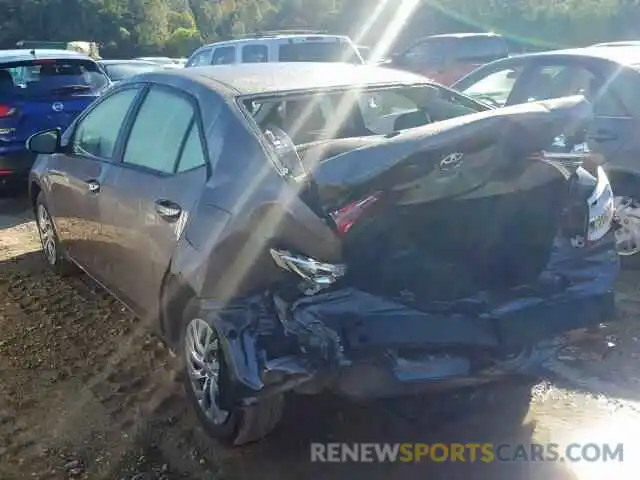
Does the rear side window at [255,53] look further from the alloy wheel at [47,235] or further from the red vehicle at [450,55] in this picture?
the alloy wheel at [47,235]

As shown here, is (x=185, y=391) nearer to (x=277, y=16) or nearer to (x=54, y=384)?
(x=54, y=384)

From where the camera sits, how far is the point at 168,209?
3.74 m

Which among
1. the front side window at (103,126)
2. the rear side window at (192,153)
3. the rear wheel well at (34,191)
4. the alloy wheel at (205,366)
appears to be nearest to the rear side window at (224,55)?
the rear wheel well at (34,191)

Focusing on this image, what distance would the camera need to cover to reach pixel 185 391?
3.93 metres

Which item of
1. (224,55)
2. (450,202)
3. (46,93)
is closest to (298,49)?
(224,55)

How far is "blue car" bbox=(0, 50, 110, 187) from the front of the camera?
880 cm

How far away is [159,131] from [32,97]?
562cm

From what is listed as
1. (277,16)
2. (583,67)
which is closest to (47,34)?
(277,16)

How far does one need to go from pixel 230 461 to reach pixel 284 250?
41.1 inches

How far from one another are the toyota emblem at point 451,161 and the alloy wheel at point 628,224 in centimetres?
317

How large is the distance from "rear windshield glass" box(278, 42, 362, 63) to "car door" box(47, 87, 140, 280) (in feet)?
21.8

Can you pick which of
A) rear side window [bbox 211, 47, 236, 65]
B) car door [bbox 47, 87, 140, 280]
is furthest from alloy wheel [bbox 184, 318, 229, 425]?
rear side window [bbox 211, 47, 236, 65]

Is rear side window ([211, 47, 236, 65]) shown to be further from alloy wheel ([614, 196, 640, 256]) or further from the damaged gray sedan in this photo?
the damaged gray sedan

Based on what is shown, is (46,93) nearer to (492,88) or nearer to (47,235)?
(47,235)
